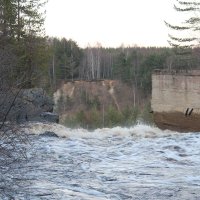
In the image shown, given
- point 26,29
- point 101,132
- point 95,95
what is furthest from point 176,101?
point 95,95

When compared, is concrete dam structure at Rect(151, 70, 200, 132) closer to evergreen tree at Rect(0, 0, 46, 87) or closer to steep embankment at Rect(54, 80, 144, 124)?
evergreen tree at Rect(0, 0, 46, 87)

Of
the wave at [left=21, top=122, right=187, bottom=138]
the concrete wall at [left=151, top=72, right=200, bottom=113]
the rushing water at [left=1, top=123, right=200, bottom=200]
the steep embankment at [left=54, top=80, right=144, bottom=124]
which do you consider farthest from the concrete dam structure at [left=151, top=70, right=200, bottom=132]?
the steep embankment at [left=54, top=80, right=144, bottom=124]

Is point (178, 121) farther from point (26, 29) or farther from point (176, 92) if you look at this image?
point (26, 29)

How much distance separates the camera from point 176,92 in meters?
24.0

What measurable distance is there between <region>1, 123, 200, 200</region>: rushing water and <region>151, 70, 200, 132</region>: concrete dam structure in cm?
164

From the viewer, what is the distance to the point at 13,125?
26.0ft

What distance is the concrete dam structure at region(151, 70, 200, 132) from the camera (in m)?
23.3

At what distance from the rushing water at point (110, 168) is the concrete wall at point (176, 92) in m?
2.10

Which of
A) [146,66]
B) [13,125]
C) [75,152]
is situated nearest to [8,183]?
[13,125]

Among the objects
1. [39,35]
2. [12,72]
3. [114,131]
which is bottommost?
[114,131]

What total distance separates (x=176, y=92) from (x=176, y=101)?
1.47ft

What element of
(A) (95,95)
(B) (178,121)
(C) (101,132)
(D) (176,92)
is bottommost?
(C) (101,132)

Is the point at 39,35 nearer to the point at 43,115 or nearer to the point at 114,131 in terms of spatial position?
the point at 43,115

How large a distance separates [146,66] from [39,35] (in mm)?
37042
